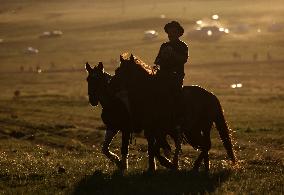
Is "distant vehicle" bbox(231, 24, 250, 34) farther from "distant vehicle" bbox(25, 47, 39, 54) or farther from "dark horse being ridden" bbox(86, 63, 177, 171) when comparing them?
"dark horse being ridden" bbox(86, 63, 177, 171)

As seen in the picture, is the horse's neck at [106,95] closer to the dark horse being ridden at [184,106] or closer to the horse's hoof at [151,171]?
the dark horse being ridden at [184,106]

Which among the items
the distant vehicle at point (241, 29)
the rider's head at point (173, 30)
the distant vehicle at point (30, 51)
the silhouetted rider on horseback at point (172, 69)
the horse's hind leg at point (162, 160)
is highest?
the distant vehicle at point (241, 29)

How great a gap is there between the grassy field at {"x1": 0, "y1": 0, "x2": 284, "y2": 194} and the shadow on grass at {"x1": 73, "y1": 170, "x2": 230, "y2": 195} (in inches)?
1.0

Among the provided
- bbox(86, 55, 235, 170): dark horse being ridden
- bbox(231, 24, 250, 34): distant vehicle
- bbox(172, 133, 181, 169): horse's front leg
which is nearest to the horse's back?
bbox(86, 55, 235, 170): dark horse being ridden

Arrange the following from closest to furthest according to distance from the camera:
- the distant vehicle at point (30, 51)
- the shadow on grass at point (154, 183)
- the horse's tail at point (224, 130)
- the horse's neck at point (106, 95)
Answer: the shadow on grass at point (154, 183)
the horse's neck at point (106, 95)
the horse's tail at point (224, 130)
the distant vehicle at point (30, 51)

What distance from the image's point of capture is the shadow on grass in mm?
12750

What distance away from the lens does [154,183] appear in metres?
13.3

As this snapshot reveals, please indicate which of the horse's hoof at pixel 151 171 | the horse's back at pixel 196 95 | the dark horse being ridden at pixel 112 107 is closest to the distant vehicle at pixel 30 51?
the dark horse being ridden at pixel 112 107

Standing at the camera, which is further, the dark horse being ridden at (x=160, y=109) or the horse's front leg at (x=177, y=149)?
the horse's front leg at (x=177, y=149)

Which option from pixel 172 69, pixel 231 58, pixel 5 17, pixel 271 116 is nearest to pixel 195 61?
pixel 231 58

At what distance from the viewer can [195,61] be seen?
86500mm

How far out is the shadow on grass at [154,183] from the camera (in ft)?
41.8

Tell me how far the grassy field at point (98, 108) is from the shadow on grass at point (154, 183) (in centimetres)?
2

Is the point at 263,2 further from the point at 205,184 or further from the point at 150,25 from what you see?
the point at 205,184
